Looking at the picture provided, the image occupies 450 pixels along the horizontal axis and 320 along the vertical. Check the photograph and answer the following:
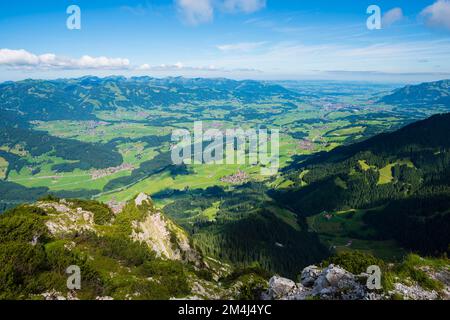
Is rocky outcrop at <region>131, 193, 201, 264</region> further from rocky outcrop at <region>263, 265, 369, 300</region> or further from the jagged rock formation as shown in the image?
the jagged rock formation

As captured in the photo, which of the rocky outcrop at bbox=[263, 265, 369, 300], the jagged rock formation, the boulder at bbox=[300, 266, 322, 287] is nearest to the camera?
the jagged rock formation

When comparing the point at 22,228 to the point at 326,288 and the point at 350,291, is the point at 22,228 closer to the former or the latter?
the point at 326,288

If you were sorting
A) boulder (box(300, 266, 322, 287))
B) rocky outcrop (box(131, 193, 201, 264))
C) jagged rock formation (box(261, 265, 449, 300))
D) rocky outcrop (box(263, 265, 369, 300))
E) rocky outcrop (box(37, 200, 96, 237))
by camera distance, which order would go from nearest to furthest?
1. jagged rock formation (box(261, 265, 449, 300))
2. rocky outcrop (box(263, 265, 369, 300))
3. boulder (box(300, 266, 322, 287))
4. rocky outcrop (box(37, 200, 96, 237))
5. rocky outcrop (box(131, 193, 201, 264))

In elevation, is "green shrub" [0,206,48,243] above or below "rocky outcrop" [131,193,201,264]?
above

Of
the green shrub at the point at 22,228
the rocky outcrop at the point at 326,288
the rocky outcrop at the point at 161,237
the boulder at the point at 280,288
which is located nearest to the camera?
the rocky outcrop at the point at 326,288

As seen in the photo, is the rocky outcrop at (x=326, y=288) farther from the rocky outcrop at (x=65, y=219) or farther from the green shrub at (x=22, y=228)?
the rocky outcrop at (x=65, y=219)

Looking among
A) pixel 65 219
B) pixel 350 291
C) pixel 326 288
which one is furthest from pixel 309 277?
pixel 65 219

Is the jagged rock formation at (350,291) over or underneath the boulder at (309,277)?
over

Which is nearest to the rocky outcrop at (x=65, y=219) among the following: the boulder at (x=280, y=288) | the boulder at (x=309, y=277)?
the boulder at (x=280, y=288)

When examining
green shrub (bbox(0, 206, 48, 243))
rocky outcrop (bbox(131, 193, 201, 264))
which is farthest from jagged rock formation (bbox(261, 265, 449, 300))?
rocky outcrop (bbox(131, 193, 201, 264))

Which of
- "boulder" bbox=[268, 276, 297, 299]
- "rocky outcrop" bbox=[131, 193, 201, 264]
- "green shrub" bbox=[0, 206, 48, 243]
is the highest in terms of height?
"green shrub" bbox=[0, 206, 48, 243]
